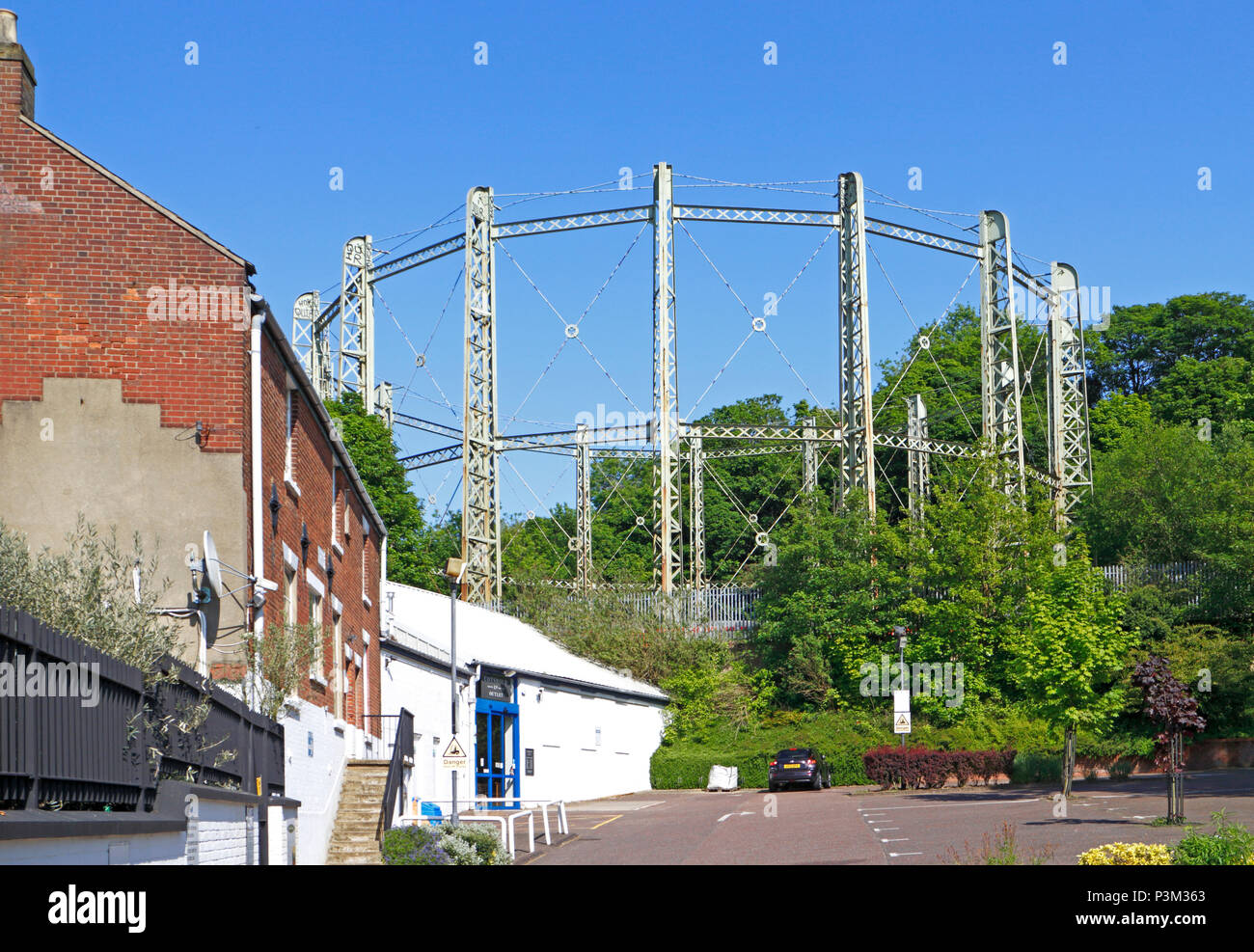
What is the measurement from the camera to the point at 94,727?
29.1ft

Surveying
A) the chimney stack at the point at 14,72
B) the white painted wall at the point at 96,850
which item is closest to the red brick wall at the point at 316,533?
the chimney stack at the point at 14,72

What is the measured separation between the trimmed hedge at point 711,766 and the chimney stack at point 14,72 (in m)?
28.8

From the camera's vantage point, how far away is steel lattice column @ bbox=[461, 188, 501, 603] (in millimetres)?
Result: 48000

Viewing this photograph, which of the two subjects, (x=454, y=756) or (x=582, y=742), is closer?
(x=454, y=756)

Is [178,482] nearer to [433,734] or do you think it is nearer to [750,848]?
[750,848]

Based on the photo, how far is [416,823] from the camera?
2119cm

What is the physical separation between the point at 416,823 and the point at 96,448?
7822mm

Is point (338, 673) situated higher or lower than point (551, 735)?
higher

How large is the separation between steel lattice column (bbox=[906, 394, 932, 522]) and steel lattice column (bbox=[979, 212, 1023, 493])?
2.81m

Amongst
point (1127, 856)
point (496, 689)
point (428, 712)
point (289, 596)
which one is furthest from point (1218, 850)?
point (496, 689)

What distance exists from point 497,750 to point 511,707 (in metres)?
1.38

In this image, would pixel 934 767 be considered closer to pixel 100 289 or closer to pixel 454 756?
pixel 454 756
